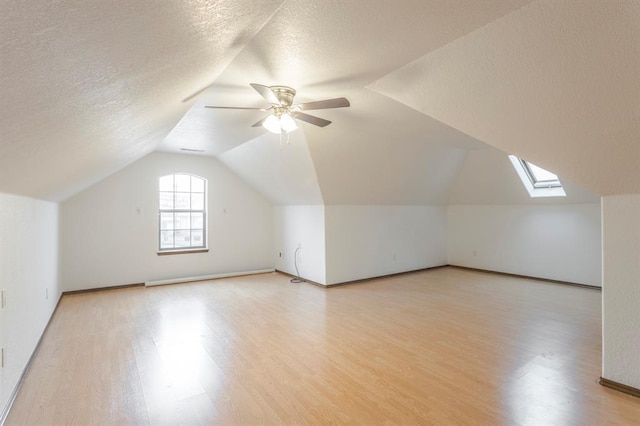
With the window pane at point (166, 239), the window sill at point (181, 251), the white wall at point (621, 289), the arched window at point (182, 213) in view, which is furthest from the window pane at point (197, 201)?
the white wall at point (621, 289)

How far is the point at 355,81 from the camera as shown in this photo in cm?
254

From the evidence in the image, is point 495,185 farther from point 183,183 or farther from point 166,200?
point 166,200

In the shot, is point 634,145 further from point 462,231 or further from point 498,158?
point 462,231

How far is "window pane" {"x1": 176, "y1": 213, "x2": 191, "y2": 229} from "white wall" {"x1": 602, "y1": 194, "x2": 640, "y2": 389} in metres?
5.96

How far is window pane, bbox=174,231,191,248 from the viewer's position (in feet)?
19.9

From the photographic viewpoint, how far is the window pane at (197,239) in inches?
244

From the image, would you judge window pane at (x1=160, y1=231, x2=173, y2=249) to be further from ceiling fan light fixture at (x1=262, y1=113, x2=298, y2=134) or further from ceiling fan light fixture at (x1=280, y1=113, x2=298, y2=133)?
ceiling fan light fixture at (x1=280, y1=113, x2=298, y2=133)

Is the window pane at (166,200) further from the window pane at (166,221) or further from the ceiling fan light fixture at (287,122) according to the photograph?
the ceiling fan light fixture at (287,122)

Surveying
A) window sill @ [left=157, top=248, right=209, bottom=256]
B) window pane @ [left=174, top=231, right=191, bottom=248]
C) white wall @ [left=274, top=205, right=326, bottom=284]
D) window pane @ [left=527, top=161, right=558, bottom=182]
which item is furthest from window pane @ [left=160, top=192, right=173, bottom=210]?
window pane @ [left=527, top=161, right=558, bottom=182]

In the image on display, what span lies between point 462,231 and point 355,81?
219 inches

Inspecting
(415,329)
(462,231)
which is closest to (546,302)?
(415,329)

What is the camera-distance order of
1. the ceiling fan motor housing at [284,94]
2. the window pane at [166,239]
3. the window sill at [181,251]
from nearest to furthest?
the ceiling fan motor housing at [284,94] < the window sill at [181,251] < the window pane at [166,239]

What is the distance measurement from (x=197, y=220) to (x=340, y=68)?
15.9ft

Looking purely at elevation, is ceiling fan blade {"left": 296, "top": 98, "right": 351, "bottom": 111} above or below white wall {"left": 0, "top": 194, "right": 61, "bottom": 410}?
above
